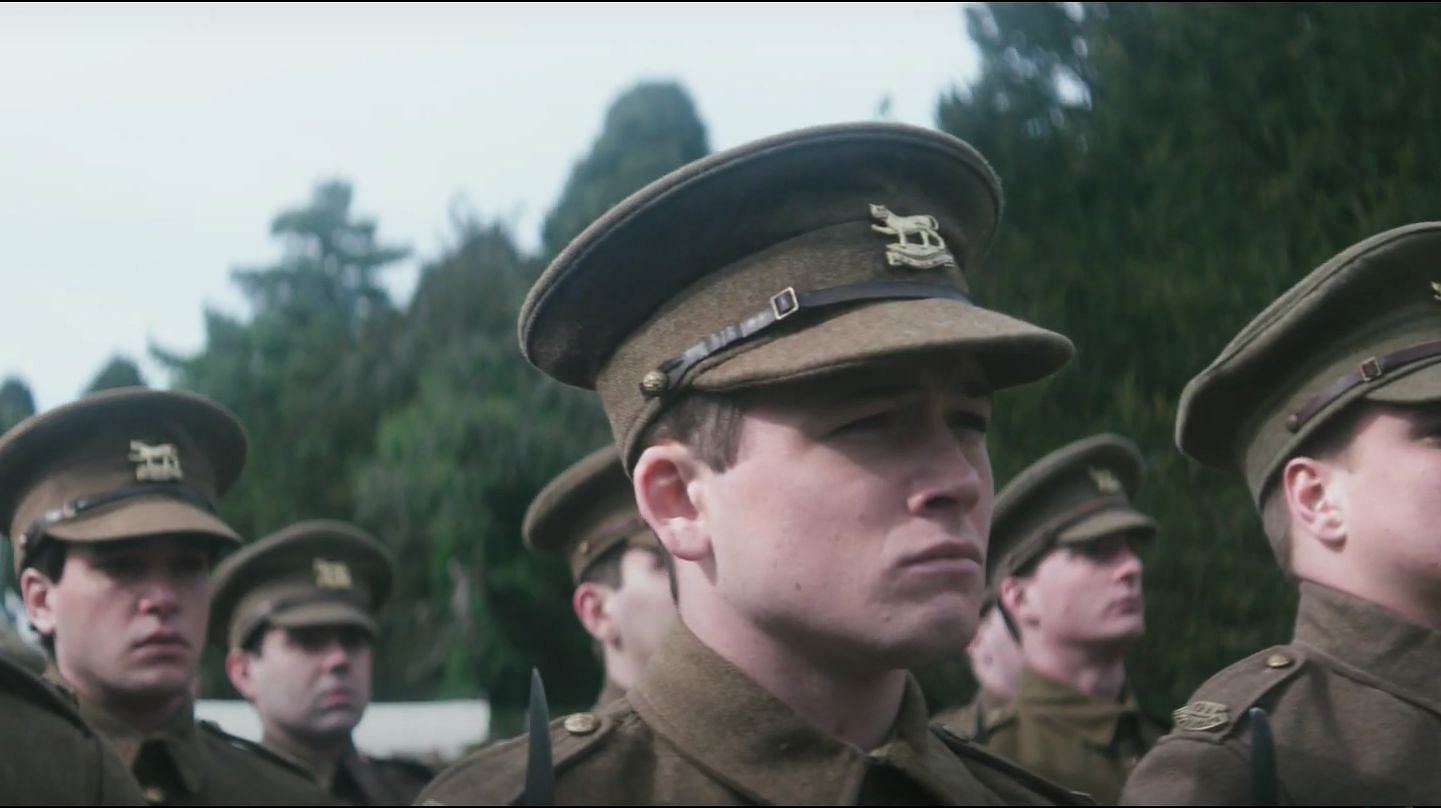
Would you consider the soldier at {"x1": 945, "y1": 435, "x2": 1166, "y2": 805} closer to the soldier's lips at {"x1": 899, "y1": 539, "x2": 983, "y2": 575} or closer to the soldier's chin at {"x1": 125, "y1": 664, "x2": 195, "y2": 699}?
the soldier's chin at {"x1": 125, "y1": 664, "x2": 195, "y2": 699}

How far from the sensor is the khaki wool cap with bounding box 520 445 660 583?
718cm

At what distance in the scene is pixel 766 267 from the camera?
3.08 meters

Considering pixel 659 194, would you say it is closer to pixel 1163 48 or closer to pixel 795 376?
pixel 795 376

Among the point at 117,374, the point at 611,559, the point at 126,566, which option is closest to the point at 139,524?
the point at 126,566

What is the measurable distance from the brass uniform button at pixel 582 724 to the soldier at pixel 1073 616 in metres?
4.27

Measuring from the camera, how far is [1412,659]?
358 centimetres

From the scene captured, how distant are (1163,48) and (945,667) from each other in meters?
4.28

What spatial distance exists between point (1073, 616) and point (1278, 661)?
338 centimetres


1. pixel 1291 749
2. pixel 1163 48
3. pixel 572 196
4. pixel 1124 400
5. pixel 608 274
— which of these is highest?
pixel 572 196

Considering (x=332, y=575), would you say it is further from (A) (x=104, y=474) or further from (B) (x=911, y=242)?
(B) (x=911, y=242)

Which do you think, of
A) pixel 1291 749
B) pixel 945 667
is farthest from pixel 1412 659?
pixel 945 667

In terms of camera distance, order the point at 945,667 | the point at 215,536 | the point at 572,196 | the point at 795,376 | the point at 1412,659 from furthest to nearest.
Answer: the point at 572,196, the point at 945,667, the point at 215,536, the point at 1412,659, the point at 795,376

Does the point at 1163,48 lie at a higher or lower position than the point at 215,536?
higher

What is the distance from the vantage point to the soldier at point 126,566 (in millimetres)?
5582
